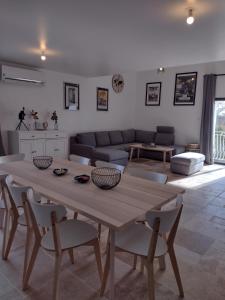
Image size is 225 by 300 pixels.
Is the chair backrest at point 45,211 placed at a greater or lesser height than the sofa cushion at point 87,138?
lesser

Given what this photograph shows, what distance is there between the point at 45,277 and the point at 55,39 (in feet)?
9.49

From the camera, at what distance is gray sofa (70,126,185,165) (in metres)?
5.43

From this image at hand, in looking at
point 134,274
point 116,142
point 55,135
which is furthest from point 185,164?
point 134,274

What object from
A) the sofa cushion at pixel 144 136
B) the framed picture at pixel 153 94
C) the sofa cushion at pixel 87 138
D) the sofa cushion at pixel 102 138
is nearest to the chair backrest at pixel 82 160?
the sofa cushion at pixel 87 138

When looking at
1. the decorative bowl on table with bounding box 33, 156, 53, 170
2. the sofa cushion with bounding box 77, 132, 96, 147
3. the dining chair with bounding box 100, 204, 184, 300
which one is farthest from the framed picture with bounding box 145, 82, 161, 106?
the dining chair with bounding box 100, 204, 184, 300

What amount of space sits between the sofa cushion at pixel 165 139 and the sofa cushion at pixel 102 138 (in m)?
1.55

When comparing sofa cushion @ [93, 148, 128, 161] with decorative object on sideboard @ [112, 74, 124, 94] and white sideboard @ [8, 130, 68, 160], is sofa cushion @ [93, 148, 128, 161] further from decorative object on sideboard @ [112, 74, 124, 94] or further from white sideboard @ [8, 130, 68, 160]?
decorative object on sideboard @ [112, 74, 124, 94]

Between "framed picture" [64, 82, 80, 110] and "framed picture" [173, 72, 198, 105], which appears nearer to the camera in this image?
"framed picture" [64, 82, 80, 110]

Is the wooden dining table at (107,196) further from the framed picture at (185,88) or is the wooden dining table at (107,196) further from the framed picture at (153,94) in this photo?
the framed picture at (153,94)

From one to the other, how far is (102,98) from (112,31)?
13.6 feet

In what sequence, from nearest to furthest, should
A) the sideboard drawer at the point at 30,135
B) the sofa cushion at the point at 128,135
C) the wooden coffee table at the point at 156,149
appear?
the sideboard drawer at the point at 30,135 → the wooden coffee table at the point at 156,149 → the sofa cushion at the point at 128,135

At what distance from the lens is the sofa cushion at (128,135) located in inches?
286

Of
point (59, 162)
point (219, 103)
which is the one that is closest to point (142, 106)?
point (219, 103)

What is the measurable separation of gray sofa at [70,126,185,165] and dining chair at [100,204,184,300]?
3488 mm
